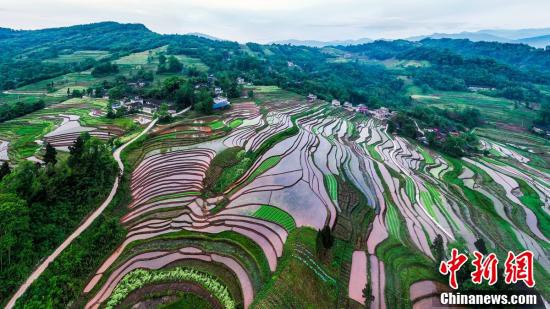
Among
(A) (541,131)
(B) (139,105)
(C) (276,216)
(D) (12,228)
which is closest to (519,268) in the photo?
(C) (276,216)

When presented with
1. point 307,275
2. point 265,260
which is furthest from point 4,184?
point 307,275

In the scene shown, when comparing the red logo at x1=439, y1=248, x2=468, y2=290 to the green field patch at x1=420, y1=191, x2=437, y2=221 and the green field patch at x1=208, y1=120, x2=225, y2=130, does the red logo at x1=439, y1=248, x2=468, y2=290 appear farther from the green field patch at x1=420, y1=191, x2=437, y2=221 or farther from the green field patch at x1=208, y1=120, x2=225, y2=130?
the green field patch at x1=208, y1=120, x2=225, y2=130

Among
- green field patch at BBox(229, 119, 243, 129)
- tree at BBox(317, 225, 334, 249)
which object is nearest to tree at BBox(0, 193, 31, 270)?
tree at BBox(317, 225, 334, 249)

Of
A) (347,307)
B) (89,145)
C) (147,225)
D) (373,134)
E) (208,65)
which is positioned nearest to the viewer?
(347,307)

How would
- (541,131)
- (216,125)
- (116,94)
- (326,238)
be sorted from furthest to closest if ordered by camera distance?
1. (541,131)
2. (116,94)
3. (216,125)
4. (326,238)

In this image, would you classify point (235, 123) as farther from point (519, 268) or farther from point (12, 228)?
point (519, 268)

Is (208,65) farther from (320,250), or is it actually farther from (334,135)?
(320,250)
